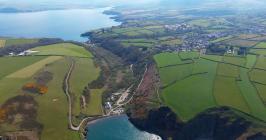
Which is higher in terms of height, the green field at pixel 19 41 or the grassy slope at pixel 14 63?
the grassy slope at pixel 14 63

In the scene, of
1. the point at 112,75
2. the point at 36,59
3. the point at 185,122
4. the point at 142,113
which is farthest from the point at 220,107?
the point at 36,59

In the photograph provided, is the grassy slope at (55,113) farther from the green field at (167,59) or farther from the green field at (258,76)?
the green field at (258,76)

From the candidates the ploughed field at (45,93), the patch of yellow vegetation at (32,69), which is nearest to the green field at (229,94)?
the ploughed field at (45,93)

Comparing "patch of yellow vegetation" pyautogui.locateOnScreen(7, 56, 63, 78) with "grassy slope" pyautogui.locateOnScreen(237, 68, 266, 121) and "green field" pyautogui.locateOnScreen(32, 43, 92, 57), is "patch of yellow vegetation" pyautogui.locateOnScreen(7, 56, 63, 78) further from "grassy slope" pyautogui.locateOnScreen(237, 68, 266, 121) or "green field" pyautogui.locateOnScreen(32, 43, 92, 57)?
"grassy slope" pyautogui.locateOnScreen(237, 68, 266, 121)

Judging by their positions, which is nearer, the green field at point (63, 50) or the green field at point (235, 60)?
the green field at point (235, 60)

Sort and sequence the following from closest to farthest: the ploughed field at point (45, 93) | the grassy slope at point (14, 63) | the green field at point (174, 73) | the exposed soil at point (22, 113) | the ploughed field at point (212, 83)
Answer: the exposed soil at point (22, 113) < the ploughed field at point (45, 93) < the ploughed field at point (212, 83) < the green field at point (174, 73) < the grassy slope at point (14, 63)

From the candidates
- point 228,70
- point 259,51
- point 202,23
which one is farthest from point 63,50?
point 202,23
